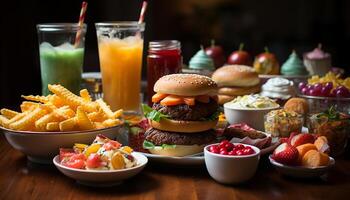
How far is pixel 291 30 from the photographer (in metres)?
6.50

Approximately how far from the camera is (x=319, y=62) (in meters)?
3.54

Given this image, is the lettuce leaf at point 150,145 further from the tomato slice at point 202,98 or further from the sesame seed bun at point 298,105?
the sesame seed bun at point 298,105

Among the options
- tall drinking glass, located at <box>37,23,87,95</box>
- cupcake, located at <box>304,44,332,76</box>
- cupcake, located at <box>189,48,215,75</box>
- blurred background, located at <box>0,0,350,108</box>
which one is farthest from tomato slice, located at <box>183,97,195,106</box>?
blurred background, located at <box>0,0,350,108</box>

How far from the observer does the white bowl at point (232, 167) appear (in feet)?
5.92

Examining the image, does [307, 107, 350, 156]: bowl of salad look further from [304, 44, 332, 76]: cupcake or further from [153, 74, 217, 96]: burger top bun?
[304, 44, 332, 76]: cupcake

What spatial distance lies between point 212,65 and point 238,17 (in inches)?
133

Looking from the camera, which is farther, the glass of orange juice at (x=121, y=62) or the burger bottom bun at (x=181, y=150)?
the glass of orange juice at (x=121, y=62)

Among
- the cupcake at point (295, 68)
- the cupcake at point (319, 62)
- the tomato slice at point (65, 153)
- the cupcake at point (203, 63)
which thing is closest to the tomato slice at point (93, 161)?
the tomato slice at point (65, 153)

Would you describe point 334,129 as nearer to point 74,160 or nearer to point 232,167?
point 232,167

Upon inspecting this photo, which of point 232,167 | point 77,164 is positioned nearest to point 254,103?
point 232,167

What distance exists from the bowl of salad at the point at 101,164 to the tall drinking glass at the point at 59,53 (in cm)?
88

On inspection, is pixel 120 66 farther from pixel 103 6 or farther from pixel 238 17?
pixel 238 17

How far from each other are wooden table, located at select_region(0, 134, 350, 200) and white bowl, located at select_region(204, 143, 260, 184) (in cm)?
3

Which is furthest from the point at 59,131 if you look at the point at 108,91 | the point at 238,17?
the point at 238,17
